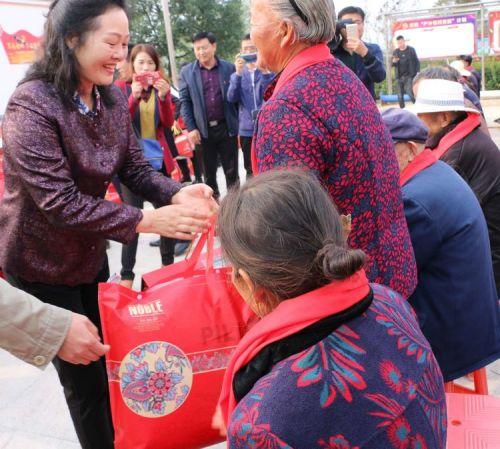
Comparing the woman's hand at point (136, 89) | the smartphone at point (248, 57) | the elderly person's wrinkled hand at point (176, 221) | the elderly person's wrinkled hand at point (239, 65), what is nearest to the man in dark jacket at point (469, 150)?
the elderly person's wrinkled hand at point (176, 221)

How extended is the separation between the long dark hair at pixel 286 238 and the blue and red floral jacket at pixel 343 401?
0.12m

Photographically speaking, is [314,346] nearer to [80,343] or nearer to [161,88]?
[80,343]

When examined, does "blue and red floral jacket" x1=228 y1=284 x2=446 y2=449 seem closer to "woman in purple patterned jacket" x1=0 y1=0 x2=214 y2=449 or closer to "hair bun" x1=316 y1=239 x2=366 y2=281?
"hair bun" x1=316 y1=239 x2=366 y2=281

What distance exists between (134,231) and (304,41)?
2.42 ft

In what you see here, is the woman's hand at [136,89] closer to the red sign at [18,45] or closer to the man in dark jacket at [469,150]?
the red sign at [18,45]

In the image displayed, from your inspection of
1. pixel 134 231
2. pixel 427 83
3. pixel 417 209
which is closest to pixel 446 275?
pixel 417 209

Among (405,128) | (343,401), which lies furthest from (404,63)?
(343,401)

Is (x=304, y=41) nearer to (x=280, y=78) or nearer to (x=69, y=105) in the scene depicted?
(x=280, y=78)

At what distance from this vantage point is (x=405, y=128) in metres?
2.05

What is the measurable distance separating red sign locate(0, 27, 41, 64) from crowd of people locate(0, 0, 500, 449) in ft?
11.4

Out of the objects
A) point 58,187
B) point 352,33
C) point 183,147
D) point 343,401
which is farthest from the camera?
point 183,147

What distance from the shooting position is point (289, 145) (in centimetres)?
143

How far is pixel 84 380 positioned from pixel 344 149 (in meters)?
1.18

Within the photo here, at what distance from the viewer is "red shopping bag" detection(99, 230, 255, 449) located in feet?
5.37
